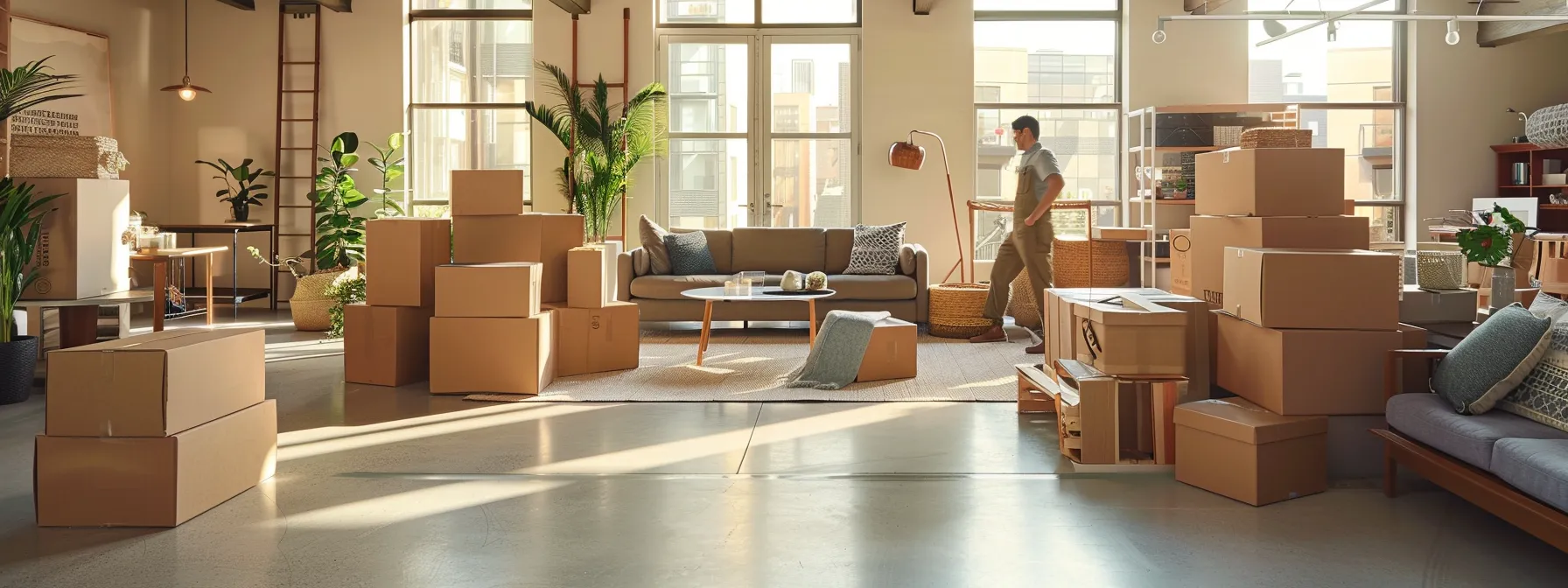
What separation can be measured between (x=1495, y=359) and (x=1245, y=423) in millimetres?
724

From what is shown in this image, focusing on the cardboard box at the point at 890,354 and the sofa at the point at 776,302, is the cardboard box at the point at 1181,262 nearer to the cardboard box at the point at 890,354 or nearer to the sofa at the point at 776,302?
the cardboard box at the point at 890,354

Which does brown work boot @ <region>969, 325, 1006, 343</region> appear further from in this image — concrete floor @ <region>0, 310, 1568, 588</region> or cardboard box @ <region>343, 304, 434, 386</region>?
cardboard box @ <region>343, 304, 434, 386</region>

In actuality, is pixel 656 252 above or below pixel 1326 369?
above

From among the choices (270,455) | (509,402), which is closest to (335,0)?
(509,402)

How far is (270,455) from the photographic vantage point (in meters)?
4.06

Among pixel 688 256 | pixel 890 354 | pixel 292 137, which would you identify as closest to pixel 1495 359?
pixel 890 354

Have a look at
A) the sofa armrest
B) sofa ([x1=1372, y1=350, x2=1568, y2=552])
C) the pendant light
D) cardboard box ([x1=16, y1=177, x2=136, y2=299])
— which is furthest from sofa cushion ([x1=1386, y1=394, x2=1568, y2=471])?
the pendant light

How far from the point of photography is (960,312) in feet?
26.5

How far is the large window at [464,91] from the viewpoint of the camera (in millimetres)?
10891

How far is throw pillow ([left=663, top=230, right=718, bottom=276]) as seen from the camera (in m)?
8.81

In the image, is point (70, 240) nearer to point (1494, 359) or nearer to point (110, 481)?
point (110, 481)

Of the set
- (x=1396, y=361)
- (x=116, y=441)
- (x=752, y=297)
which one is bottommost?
(x=116, y=441)

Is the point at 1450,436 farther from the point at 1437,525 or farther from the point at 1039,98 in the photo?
the point at 1039,98

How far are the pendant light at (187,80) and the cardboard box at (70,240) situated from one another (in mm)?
3837
